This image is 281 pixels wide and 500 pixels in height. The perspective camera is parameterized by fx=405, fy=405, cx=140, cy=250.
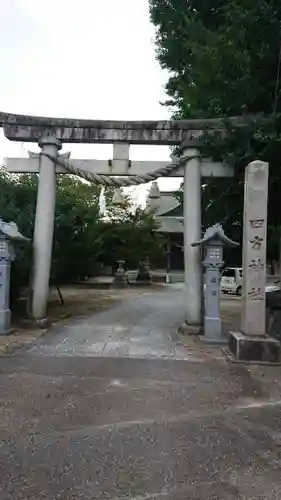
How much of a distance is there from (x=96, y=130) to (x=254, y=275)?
16.4 ft

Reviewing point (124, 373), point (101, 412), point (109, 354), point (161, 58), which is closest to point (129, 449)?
point (101, 412)

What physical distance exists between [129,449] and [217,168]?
23.1ft

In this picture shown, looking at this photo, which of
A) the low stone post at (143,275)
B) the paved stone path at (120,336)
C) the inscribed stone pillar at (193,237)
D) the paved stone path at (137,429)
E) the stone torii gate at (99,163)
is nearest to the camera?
the paved stone path at (137,429)

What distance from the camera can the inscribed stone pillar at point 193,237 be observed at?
905 cm

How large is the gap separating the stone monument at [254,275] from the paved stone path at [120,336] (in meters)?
1.09

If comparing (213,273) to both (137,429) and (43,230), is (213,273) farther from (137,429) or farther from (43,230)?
(137,429)

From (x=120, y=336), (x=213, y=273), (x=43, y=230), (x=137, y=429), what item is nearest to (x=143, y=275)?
(x=43, y=230)

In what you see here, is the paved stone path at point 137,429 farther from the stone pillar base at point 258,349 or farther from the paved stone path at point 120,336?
the paved stone path at point 120,336

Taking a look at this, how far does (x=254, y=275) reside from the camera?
6922 millimetres

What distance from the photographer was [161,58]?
41.2 feet

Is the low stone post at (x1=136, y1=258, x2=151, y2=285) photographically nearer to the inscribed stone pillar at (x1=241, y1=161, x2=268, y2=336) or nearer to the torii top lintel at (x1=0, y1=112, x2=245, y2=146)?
the torii top lintel at (x1=0, y1=112, x2=245, y2=146)

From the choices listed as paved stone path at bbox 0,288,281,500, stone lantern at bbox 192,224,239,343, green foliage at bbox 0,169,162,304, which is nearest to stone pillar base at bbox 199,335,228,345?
stone lantern at bbox 192,224,239,343

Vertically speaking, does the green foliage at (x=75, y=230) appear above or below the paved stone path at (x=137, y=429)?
above

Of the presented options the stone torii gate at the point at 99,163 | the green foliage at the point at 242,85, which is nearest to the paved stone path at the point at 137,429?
the stone torii gate at the point at 99,163
